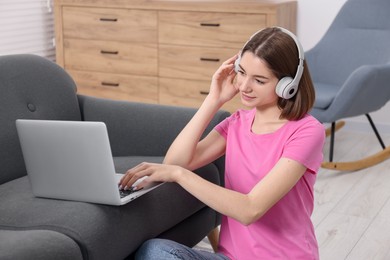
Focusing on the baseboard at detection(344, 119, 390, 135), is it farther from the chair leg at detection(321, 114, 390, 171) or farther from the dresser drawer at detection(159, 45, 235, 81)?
the dresser drawer at detection(159, 45, 235, 81)

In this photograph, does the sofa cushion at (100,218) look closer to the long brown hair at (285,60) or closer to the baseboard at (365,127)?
the long brown hair at (285,60)

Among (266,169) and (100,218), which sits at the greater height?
(266,169)

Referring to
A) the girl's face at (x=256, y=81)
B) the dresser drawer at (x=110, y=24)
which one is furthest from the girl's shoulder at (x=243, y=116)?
the dresser drawer at (x=110, y=24)

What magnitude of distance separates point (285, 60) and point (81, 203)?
75 cm

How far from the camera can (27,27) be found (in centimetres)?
523

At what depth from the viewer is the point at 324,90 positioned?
4234 mm

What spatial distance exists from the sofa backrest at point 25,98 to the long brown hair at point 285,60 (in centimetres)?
107

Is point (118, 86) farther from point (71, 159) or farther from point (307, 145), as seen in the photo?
point (307, 145)

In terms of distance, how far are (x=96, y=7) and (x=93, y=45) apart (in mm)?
275

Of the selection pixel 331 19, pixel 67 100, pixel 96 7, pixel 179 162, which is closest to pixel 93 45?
pixel 96 7

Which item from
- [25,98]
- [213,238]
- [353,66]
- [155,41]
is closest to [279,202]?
[213,238]

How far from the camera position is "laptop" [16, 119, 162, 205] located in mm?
1944

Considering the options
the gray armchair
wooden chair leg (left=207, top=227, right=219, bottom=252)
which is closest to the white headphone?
wooden chair leg (left=207, top=227, right=219, bottom=252)

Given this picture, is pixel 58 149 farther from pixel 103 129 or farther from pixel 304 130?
pixel 304 130
